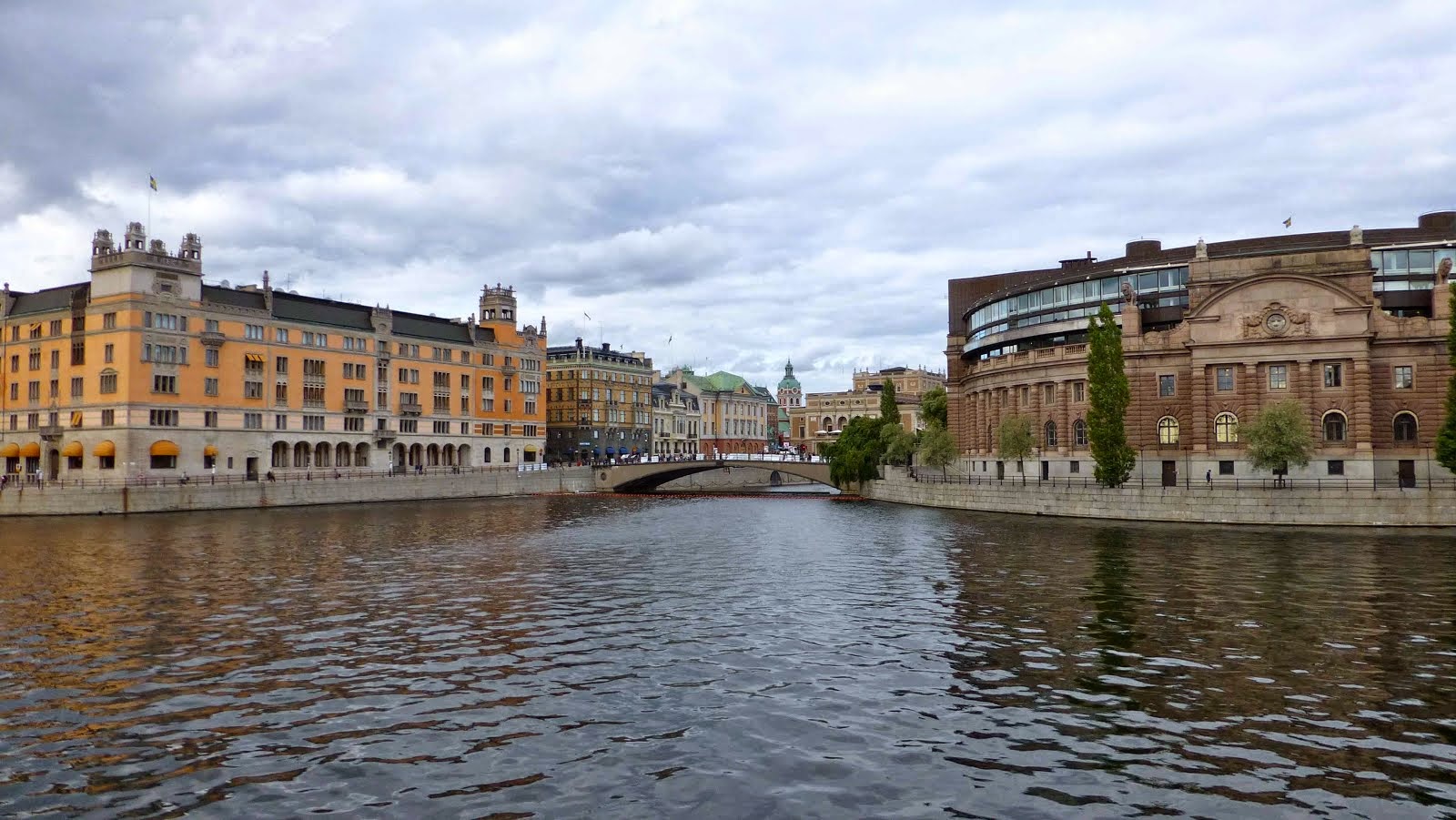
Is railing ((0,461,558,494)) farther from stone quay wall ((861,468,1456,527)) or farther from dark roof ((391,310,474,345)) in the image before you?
stone quay wall ((861,468,1456,527))

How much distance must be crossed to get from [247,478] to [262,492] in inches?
494

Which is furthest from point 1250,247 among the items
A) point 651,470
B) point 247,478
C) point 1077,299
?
point 247,478

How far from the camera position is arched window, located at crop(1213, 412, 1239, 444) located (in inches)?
3344

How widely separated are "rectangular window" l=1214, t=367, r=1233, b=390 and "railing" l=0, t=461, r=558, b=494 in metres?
85.5

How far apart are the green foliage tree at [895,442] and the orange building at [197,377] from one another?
63640 mm

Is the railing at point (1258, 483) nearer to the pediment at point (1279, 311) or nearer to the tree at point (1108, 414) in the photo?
the tree at point (1108, 414)

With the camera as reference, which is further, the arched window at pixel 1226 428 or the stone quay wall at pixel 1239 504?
the arched window at pixel 1226 428

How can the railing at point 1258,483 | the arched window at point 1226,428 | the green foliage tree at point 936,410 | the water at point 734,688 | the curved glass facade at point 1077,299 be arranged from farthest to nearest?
the green foliage tree at point 936,410, the curved glass facade at point 1077,299, the arched window at point 1226,428, the railing at point 1258,483, the water at point 734,688

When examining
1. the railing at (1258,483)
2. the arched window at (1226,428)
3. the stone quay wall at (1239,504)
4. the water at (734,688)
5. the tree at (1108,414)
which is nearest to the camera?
the water at (734,688)

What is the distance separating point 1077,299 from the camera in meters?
105

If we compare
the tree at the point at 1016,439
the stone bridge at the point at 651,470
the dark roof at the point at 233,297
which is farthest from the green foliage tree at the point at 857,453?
the dark roof at the point at 233,297

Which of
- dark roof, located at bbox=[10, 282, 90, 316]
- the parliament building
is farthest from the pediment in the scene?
dark roof, located at bbox=[10, 282, 90, 316]

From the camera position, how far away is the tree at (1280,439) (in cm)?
7556

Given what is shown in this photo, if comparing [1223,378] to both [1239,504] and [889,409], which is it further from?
[889,409]
